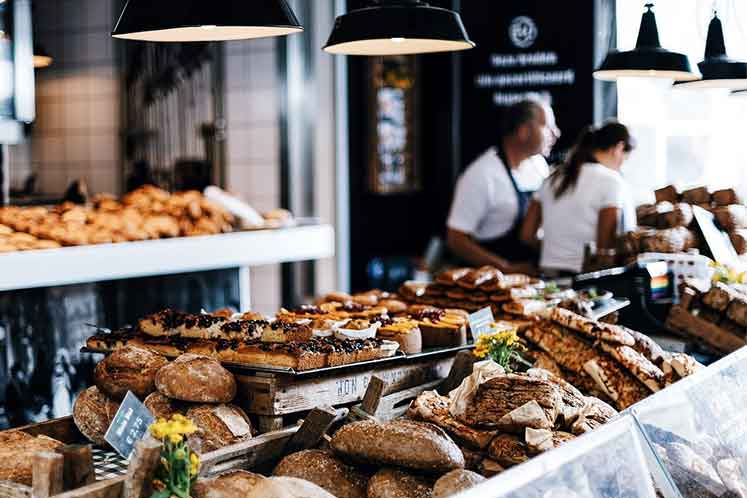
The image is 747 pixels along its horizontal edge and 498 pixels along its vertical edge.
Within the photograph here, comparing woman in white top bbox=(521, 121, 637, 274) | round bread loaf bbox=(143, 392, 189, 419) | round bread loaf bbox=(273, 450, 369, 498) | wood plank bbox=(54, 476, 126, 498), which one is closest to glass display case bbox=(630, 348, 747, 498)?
round bread loaf bbox=(273, 450, 369, 498)

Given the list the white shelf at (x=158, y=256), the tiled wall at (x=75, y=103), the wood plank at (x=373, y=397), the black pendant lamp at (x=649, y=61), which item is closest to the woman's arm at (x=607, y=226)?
the black pendant lamp at (x=649, y=61)

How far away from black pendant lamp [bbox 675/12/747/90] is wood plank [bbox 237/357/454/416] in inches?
69.6

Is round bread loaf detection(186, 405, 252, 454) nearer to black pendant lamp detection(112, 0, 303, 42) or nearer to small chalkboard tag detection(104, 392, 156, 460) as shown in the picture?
small chalkboard tag detection(104, 392, 156, 460)

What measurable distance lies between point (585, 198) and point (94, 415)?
329 cm

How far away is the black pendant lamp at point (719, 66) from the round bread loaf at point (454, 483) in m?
2.33

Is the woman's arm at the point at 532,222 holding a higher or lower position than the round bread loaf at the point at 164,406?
higher

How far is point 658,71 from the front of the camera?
146 inches

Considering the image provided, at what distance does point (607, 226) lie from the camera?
499 centimetres

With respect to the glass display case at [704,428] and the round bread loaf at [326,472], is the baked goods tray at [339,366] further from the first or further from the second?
the glass display case at [704,428]

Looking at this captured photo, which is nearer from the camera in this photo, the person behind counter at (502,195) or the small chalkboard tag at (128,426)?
the small chalkboard tag at (128,426)

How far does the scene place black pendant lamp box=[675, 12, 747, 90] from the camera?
12.0 ft

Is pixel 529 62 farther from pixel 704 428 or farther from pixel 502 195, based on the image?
pixel 704 428

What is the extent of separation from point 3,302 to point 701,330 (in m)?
2.96

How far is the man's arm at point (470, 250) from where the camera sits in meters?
6.14
